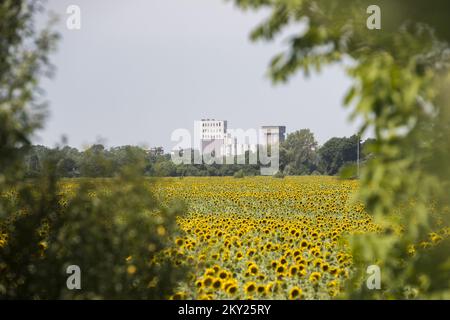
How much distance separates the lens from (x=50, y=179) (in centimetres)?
650

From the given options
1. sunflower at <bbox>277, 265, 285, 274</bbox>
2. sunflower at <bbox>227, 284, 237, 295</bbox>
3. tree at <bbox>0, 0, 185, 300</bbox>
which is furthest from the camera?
sunflower at <bbox>277, 265, 285, 274</bbox>

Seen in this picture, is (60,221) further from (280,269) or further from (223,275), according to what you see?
(280,269)

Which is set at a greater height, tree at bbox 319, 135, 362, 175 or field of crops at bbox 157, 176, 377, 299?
tree at bbox 319, 135, 362, 175

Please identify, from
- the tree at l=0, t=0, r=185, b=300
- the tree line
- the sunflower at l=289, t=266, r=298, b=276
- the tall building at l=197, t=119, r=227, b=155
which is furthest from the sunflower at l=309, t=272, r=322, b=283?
the tall building at l=197, t=119, r=227, b=155

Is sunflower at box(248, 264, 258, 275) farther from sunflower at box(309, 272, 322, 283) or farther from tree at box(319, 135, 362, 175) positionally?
tree at box(319, 135, 362, 175)

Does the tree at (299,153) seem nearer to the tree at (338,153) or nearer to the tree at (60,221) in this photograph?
the tree at (338,153)

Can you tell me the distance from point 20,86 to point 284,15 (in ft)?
9.91

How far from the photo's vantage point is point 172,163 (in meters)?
33.2

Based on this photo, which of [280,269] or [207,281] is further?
[280,269]

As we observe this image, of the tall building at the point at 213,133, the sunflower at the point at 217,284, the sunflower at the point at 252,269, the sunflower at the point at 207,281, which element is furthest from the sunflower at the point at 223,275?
the tall building at the point at 213,133

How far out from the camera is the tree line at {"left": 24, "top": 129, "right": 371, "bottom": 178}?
253 inches

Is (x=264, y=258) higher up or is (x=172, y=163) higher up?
(x=172, y=163)

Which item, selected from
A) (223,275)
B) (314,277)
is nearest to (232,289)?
(223,275)

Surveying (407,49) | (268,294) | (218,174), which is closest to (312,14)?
(407,49)
